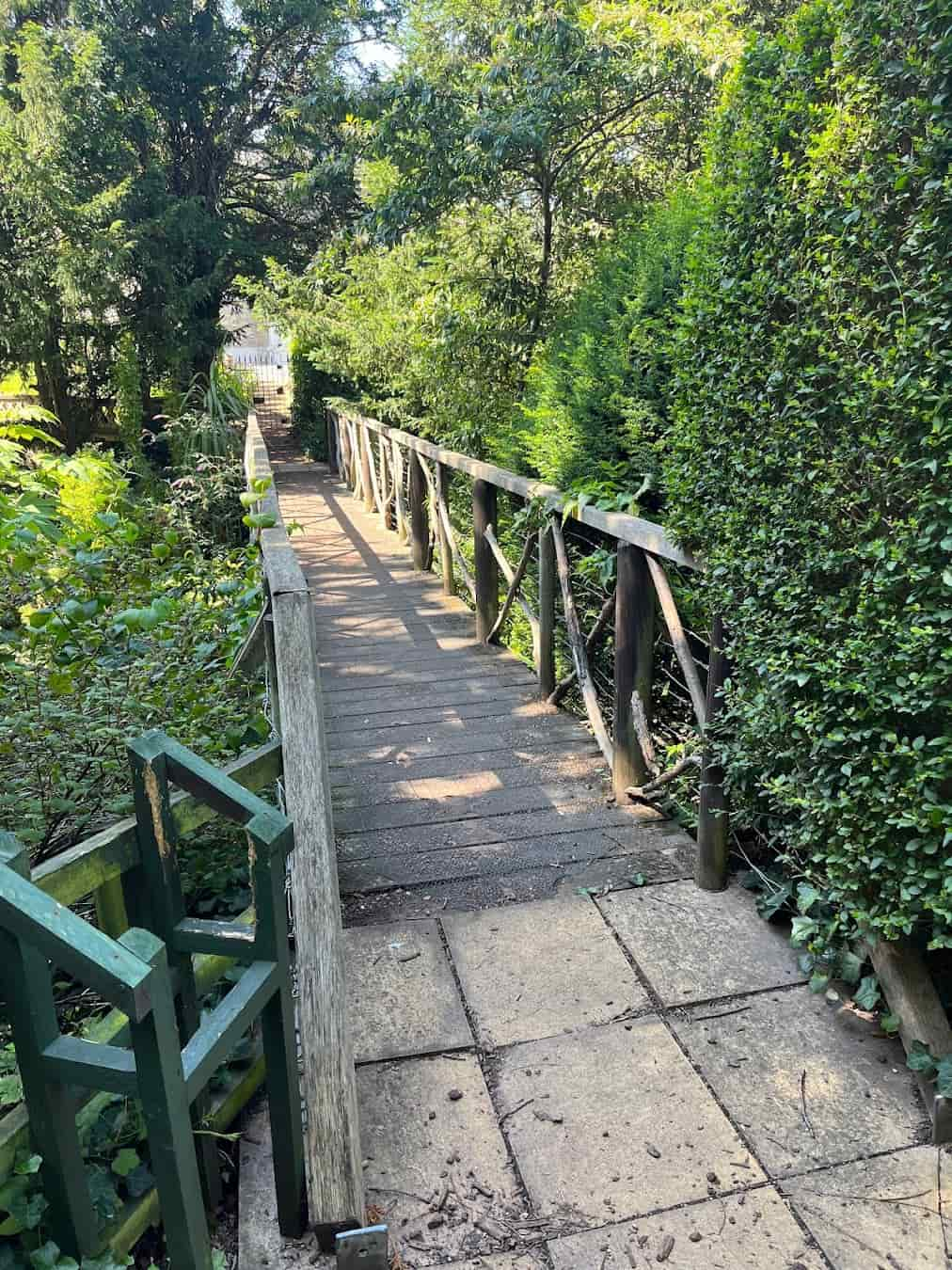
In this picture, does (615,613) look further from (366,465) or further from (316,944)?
(366,465)

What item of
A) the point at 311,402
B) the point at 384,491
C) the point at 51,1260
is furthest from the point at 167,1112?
the point at 311,402

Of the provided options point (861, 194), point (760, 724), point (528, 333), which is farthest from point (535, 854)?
point (528, 333)

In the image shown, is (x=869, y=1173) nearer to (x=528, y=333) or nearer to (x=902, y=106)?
(x=902, y=106)

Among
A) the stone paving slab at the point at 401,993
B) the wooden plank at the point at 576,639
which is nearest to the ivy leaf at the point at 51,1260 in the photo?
the stone paving slab at the point at 401,993

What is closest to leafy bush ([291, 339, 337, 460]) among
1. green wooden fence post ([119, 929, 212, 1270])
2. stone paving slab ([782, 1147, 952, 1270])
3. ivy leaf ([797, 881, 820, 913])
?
ivy leaf ([797, 881, 820, 913])

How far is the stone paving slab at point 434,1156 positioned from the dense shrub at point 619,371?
2.12 m

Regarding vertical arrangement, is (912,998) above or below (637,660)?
below

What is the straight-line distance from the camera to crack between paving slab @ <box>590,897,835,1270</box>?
1.57m

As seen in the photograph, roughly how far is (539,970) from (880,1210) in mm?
908

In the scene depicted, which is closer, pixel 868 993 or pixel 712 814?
pixel 868 993

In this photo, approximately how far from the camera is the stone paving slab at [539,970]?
2131mm

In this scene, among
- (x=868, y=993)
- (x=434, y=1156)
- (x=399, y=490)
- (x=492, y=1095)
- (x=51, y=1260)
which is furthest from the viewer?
(x=399, y=490)

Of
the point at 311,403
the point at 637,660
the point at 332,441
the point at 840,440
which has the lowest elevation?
the point at 637,660

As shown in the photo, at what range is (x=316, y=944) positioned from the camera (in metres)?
1.79
